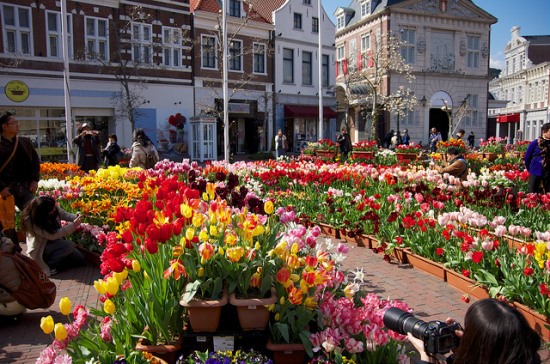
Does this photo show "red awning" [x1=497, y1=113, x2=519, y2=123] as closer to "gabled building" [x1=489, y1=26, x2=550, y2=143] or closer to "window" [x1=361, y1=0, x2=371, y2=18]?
"gabled building" [x1=489, y1=26, x2=550, y2=143]

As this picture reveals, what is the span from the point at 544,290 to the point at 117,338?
3303 millimetres

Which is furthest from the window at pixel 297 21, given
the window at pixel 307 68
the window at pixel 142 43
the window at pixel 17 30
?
the window at pixel 17 30

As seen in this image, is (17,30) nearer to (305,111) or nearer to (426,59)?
(305,111)

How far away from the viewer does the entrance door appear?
39.1 m

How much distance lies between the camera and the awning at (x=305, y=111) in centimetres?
3167

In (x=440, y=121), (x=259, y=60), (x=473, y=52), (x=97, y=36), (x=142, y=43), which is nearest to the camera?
(x=97, y=36)

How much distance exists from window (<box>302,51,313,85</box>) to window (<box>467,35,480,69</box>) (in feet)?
44.7

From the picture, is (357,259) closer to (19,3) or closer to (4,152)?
(4,152)

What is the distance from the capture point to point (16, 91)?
70.1 feet

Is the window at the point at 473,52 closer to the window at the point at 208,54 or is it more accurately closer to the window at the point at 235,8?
the window at the point at 235,8

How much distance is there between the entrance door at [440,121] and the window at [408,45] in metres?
4.89

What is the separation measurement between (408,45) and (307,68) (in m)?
8.29

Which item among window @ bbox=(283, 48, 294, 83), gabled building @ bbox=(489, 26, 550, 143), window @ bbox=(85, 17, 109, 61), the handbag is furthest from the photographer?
gabled building @ bbox=(489, 26, 550, 143)

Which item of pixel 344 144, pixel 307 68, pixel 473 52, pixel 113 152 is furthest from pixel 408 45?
pixel 113 152
